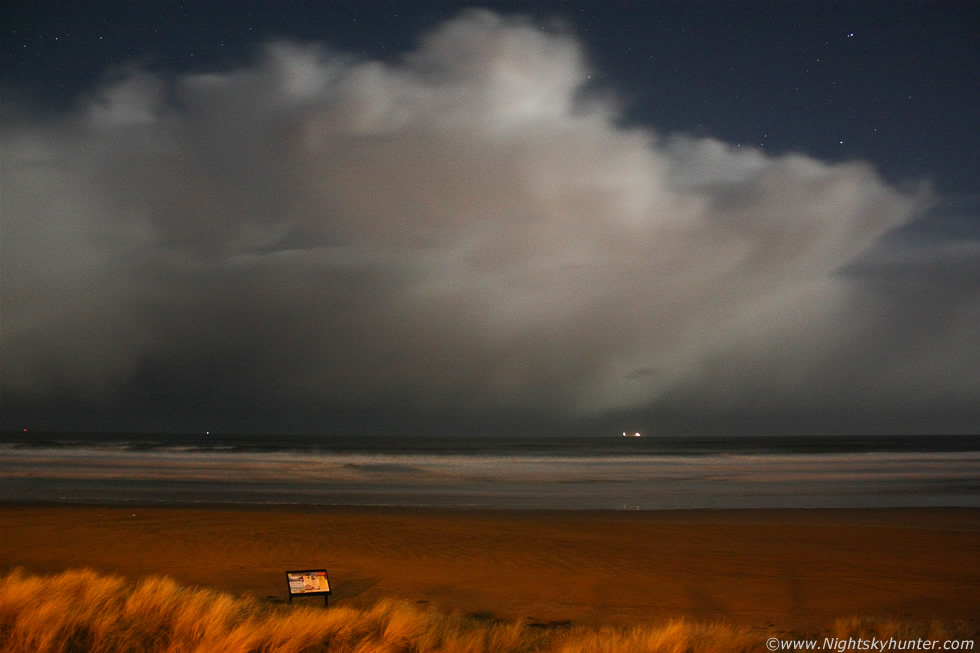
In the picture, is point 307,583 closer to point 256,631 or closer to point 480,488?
point 256,631

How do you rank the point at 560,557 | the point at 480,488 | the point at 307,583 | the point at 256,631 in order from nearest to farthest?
the point at 256,631, the point at 307,583, the point at 560,557, the point at 480,488

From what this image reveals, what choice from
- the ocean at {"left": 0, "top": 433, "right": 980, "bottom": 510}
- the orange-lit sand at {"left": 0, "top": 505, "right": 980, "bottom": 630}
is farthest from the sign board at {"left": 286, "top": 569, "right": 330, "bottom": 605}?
the ocean at {"left": 0, "top": 433, "right": 980, "bottom": 510}

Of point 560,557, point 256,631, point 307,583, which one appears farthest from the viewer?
point 560,557

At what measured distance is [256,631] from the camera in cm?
625

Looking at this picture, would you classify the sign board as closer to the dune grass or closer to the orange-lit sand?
the dune grass

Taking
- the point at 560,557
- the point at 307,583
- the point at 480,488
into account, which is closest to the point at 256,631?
the point at 307,583

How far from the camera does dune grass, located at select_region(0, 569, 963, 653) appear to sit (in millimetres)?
5977

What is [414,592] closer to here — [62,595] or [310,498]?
[62,595]

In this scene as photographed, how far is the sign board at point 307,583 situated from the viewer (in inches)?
311

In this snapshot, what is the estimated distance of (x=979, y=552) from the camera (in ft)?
46.0

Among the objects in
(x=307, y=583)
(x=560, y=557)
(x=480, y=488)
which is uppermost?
(x=307, y=583)

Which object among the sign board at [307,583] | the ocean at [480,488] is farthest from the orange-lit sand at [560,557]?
the ocean at [480,488]

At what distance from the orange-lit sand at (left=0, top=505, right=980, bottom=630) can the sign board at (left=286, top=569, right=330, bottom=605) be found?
75.1 inches

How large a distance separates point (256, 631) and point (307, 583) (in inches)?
69.2
